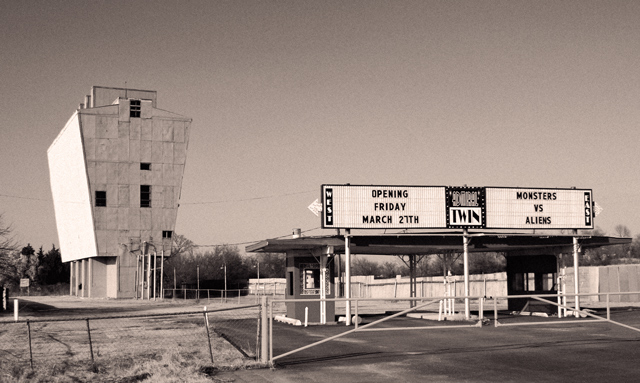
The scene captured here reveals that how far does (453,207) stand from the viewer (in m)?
32.4

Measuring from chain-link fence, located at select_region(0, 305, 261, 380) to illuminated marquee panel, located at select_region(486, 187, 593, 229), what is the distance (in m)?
12.8

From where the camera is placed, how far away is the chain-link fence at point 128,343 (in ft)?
57.3

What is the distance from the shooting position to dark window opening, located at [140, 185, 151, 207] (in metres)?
77.2

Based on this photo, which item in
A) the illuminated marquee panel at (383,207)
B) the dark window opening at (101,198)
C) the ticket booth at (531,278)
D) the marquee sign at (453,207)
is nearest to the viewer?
the illuminated marquee panel at (383,207)

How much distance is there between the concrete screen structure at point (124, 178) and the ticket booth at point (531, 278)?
47748 mm

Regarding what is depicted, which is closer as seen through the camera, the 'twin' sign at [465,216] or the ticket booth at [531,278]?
the 'twin' sign at [465,216]

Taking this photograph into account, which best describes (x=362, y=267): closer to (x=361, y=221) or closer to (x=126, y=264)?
(x=126, y=264)

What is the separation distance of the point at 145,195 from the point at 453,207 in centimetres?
5178

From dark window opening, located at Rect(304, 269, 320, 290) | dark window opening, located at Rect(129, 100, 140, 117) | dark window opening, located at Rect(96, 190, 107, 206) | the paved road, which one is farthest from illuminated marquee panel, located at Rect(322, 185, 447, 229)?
dark window opening, located at Rect(129, 100, 140, 117)

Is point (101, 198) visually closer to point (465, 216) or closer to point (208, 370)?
point (465, 216)

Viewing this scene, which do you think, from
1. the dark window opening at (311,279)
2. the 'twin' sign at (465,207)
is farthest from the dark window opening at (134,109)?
the 'twin' sign at (465,207)

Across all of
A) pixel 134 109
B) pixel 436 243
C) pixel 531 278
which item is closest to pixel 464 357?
pixel 436 243

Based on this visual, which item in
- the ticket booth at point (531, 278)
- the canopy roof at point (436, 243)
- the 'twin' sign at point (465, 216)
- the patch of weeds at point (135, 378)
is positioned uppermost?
the 'twin' sign at point (465, 216)

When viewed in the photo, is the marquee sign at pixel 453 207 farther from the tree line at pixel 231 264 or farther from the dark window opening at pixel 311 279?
the tree line at pixel 231 264
